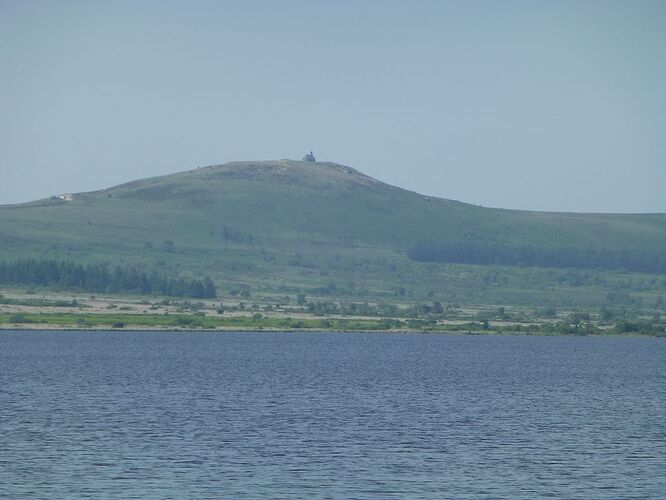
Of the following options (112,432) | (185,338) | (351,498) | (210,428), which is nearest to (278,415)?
(210,428)

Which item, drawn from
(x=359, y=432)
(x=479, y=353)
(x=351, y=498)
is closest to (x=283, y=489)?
(x=351, y=498)

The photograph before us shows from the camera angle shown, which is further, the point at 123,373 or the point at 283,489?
the point at 123,373

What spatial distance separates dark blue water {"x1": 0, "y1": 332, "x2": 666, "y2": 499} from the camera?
5181 centimetres

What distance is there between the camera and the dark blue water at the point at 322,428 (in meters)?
51.8

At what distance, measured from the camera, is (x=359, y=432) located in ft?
219

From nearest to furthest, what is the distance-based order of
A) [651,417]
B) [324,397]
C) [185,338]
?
1. [651,417]
2. [324,397]
3. [185,338]

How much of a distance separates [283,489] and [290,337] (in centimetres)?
13458

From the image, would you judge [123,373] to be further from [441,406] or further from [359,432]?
[359,432]

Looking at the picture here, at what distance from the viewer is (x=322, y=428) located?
6800 cm

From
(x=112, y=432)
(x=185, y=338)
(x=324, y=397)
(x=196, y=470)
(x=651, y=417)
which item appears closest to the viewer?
(x=196, y=470)

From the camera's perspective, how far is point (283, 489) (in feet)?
165

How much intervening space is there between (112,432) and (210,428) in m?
5.68

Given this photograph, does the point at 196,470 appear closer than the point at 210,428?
Yes

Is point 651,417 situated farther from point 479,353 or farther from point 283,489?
point 479,353
